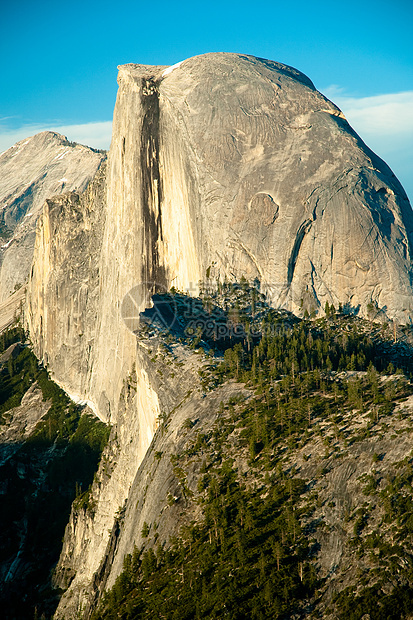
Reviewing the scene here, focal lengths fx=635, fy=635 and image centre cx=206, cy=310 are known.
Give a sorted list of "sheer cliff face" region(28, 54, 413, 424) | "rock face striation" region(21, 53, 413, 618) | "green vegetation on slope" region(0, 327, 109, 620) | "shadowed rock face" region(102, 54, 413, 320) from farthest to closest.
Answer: "sheer cliff face" region(28, 54, 413, 424) < "shadowed rock face" region(102, 54, 413, 320) < "green vegetation on slope" region(0, 327, 109, 620) < "rock face striation" region(21, 53, 413, 618)

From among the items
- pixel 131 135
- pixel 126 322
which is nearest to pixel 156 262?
pixel 126 322

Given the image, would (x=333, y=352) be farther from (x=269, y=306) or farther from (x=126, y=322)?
(x=126, y=322)

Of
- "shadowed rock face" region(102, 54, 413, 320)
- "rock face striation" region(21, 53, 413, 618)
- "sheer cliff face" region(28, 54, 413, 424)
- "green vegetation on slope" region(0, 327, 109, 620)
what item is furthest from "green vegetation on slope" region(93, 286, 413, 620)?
"green vegetation on slope" region(0, 327, 109, 620)

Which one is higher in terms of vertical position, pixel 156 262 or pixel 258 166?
pixel 258 166

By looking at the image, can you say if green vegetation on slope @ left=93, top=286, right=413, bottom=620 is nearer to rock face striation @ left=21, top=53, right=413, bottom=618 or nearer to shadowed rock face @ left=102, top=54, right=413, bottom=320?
rock face striation @ left=21, top=53, right=413, bottom=618

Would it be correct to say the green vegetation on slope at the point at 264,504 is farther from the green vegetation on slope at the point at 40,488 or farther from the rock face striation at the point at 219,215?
the green vegetation on slope at the point at 40,488

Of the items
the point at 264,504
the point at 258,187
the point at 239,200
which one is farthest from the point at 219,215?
the point at 264,504

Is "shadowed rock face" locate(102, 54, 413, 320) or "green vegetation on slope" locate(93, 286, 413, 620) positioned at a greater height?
"shadowed rock face" locate(102, 54, 413, 320)

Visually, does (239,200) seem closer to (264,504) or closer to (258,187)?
(258,187)
